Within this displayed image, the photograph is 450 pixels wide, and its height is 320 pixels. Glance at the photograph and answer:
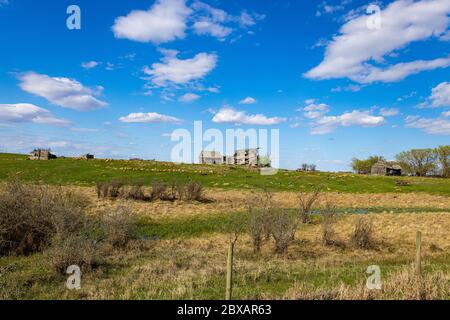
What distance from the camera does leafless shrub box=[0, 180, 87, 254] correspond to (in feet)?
61.4

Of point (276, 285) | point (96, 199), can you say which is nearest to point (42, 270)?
point (276, 285)

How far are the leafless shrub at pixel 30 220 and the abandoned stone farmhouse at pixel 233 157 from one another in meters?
104

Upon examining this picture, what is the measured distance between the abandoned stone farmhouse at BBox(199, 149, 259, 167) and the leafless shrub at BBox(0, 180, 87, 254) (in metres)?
104

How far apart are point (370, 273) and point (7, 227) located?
16214 millimetres

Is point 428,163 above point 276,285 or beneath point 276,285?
above

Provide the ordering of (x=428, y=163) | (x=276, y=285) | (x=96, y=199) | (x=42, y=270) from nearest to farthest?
1. (x=276, y=285)
2. (x=42, y=270)
3. (x=96, y=199)
4. (x=428, y=163)

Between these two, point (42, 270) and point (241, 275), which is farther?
point (42, 270)

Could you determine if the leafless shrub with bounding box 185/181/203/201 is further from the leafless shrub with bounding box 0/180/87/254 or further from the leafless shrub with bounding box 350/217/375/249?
the leafless shrub with bounding box 350/217/375/249

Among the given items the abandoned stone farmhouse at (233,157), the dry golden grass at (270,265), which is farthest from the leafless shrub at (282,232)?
the abandoned stone farmhouse at (233,157)

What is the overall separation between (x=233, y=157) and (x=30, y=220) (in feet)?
373

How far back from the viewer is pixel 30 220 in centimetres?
1919
